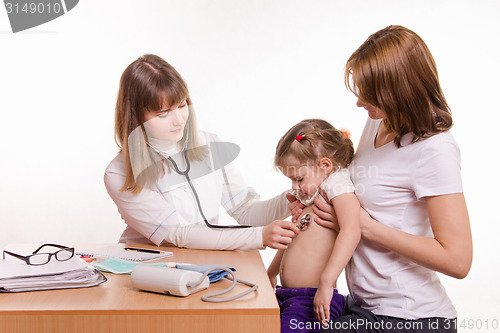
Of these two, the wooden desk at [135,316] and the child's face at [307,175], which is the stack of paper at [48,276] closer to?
the wooden desk at [135,316]

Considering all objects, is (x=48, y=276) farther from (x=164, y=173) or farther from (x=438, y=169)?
(x=438, y=169)

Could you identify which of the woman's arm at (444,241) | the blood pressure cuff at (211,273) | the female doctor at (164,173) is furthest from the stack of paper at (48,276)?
the woman's arm at (444,241)

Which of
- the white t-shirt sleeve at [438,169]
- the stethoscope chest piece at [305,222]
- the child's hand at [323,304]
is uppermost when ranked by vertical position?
the white t-shirt sleeve at [438,169]

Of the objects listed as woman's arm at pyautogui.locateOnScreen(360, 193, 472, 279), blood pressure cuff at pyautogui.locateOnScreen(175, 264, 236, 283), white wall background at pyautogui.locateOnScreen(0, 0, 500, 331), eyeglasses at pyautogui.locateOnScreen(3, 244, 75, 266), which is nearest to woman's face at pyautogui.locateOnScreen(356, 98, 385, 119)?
woman's arm at pyautogui.locateOnScreen(360, 193, 472, 279)

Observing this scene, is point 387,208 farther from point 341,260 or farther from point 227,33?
point 227,33

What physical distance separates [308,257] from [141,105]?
2.40ft

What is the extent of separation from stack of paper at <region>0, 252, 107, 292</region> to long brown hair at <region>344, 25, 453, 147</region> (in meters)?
0.84

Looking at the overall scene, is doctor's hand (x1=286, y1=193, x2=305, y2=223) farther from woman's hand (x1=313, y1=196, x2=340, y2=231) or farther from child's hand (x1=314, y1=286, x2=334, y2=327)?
child's hand (x1=314, y1=286, x2=334, y2=327)

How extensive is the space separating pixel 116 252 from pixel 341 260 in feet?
2.28

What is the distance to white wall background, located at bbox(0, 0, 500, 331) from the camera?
299cm

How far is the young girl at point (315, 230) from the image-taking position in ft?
4.45

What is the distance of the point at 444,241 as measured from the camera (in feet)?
4.17

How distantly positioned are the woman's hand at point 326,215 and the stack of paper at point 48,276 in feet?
2.03

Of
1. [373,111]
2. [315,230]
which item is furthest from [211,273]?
[373,111]
